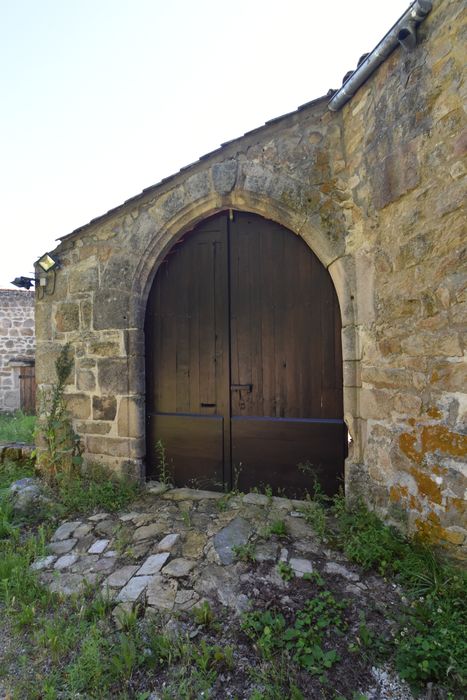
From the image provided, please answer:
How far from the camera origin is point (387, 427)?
2373 millimetres

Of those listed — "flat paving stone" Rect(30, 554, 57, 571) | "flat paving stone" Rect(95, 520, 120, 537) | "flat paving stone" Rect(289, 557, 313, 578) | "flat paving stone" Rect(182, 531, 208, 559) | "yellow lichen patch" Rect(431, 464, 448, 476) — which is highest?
"yellow lichen patch" Rect(431, 464, 448, 476)

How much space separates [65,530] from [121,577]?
0.94 m

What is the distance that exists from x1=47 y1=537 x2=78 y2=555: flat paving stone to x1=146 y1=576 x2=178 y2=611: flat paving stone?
864 mm

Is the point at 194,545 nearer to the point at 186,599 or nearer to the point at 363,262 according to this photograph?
the point at 186,599

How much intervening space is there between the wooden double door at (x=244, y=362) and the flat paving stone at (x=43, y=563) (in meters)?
1.26

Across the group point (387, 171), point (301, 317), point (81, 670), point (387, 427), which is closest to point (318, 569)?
point (387, 427)

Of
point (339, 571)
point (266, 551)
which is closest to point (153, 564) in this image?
point (266, 551)

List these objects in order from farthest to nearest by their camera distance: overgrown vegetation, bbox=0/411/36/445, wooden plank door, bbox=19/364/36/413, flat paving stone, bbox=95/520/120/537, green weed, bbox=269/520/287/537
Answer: wooden plank door, bbox=19/364/36/413 → overgrown vegetation, bbox=0/411/36/445 → flat paving stone, bbox=95/520/120/537 → green weed, bbox=269/520/287/537

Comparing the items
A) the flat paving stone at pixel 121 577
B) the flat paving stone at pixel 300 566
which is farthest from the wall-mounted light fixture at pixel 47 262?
the flat paving stone at pixel 300 566

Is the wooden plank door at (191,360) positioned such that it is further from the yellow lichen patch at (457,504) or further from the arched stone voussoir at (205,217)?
the yellow lichen patch at (457,504)

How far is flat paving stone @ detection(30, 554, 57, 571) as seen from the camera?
2.33m

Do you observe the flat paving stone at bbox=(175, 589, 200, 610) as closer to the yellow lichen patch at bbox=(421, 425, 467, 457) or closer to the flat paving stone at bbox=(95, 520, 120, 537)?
the flat paving stone at bbox=(95, 520, 120, 537)

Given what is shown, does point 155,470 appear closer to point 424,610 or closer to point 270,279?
point 270,279

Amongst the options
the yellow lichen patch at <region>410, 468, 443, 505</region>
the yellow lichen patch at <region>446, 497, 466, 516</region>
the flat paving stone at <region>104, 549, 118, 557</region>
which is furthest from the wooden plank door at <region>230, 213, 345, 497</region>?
the flat paving stone at <region>104, 549, 118, 557</region>
